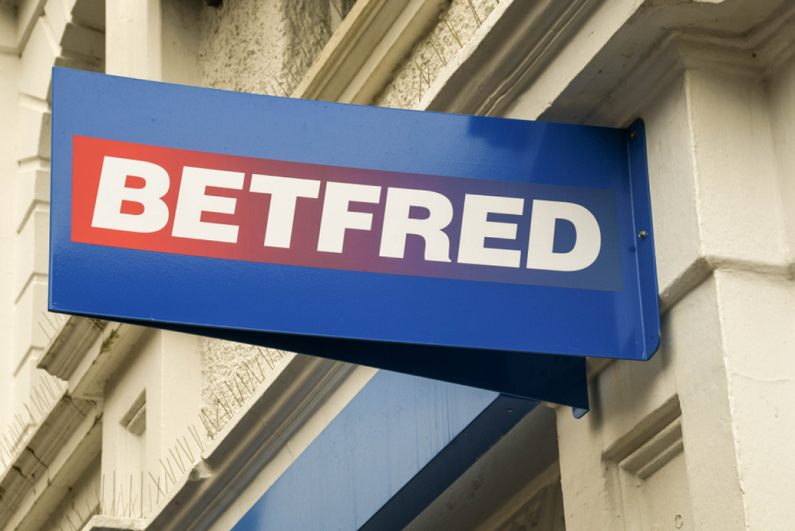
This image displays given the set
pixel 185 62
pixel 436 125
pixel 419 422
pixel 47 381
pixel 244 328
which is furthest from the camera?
pixel 47 381

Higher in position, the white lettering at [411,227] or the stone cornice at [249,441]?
the stone cornice at [249,441]

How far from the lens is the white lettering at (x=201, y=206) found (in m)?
2.43

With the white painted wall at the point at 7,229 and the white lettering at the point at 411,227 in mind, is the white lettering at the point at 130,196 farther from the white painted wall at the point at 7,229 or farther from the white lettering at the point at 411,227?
the white painted wall at the point at 7,229

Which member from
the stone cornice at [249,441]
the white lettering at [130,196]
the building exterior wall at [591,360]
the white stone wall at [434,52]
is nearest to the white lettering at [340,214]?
the white lettering at [130,196]

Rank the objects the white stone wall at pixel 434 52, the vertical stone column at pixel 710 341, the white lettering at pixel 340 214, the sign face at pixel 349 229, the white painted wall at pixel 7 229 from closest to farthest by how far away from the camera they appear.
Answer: the vertical stone column at pixel 710 341 → the sign face at pixel 349 229 → the white lettering at pixel 340 214 → the white stone wall at pixel 434 52 → the white painted wall at pixel 7 229

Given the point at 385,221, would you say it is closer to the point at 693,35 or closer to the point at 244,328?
the point at 244,328

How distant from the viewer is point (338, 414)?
422 centimetres

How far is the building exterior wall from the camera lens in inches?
94.0

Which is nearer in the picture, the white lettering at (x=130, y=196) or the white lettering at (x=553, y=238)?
the white lettering at (x=130, y=196)

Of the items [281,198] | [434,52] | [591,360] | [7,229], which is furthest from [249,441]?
[7,229]

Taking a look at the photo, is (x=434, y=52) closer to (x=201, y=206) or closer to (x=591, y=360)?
(x=591, y=360)

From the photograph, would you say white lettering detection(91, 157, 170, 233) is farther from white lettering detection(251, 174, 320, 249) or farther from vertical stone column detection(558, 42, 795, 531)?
vertical stone column detection(558, 42, 795, 531)

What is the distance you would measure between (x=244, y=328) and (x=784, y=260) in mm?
1178

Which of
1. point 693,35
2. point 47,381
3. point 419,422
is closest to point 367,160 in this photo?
point 693,35
